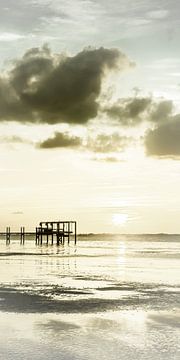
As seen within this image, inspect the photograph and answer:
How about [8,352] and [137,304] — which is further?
[137,304]

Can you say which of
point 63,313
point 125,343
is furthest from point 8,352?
point 63,313

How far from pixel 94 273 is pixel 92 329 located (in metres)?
21.6

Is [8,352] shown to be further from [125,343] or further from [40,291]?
[40,291]

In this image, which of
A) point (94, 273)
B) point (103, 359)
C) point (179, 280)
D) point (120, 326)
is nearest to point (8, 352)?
point (103, 359)

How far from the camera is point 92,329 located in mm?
18219

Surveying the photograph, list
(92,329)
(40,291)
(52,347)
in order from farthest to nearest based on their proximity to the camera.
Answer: (40,291)
(92,329)
(52,347)

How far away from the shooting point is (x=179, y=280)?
3481 cm

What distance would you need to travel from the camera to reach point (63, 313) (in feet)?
69.9

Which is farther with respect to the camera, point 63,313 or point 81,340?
point 63,313

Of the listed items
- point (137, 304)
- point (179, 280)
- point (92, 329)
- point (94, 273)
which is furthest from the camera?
point (94, 273)

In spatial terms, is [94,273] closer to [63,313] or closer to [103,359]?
[63,313]

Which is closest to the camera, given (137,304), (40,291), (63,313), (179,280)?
(63,313)

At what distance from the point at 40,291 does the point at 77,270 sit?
47.3 ft

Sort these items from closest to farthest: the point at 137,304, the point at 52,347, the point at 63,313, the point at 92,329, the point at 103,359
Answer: the point at 103,359
the point at 52,347
the point at 92,329
the point at 63,313
the point at 137,304
